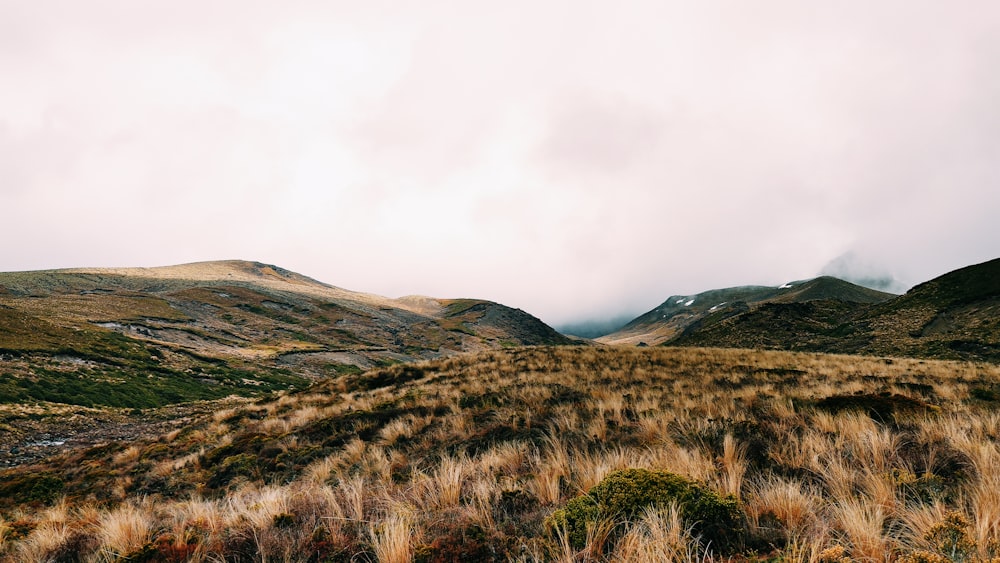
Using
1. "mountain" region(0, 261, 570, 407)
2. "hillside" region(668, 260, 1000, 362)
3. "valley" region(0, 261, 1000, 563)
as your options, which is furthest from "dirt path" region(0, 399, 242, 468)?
"hillside" region(668, 260, 1000, 362)

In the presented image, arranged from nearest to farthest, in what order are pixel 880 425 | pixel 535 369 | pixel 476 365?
pixel 880 425, pixel 535 369, pixel 476 365

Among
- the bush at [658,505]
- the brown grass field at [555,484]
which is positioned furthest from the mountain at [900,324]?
the bush at [658,505]

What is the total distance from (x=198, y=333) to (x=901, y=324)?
10386 cm

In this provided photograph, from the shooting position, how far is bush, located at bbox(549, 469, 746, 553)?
309 centimetres

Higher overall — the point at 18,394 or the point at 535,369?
the point at 535,369

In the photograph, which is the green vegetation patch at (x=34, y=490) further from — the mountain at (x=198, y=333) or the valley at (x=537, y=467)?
the mountain at (x=198, y=333)

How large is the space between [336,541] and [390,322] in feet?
405

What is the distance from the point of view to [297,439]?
34.4ft

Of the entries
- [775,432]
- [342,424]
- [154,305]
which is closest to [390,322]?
[154,305]

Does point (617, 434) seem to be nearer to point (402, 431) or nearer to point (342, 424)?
point (402, 431)

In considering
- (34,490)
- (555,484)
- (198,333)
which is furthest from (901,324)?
(198,333)

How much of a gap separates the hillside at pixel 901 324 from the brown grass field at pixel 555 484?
3788cm

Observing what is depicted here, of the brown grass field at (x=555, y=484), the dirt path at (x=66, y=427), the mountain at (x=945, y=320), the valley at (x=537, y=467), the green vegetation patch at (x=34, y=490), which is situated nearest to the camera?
the brown grass field at (x=555, y=484)

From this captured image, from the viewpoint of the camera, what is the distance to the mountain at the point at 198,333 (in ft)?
106
